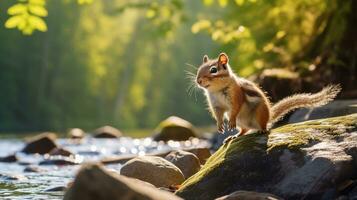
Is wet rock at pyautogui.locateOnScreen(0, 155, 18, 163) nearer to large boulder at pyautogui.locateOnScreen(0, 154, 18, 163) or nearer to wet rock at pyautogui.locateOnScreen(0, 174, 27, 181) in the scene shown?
large boulder at pyautogui.locateOnScreen(0, 154, 18, 163)

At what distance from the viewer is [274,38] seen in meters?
17.0

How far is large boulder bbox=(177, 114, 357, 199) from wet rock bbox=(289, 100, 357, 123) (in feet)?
9.48

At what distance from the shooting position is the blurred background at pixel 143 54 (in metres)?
12.4

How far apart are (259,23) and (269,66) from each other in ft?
4.05

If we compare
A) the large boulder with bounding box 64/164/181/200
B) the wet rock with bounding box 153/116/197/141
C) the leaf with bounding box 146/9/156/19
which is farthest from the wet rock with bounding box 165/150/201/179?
the wet rock with bounding box 153/116/197/141

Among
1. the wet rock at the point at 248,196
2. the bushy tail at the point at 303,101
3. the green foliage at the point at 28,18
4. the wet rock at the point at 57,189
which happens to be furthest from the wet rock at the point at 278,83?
the wet rock at the point at 248,196

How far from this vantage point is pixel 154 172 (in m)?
8.88

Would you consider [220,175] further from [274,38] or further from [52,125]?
[52,125]

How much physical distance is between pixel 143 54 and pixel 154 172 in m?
48.9

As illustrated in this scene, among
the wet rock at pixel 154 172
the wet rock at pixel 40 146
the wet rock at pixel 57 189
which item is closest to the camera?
the wet rock at pixel 154 172

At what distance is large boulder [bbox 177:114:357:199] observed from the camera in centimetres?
670

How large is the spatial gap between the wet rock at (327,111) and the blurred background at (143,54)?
5.73 feet

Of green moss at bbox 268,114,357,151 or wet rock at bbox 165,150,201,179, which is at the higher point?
green moss at bbox 268,114,357,151

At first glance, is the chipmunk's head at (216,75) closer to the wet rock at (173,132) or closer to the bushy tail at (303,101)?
the bushy tail at (303,101)
